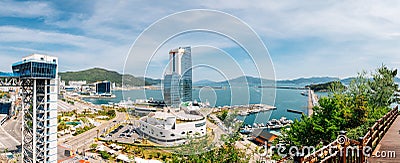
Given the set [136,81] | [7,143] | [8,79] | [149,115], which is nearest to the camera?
[136,81]

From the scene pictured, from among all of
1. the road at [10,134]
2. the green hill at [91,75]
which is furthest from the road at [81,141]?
the green hill at [91,75]

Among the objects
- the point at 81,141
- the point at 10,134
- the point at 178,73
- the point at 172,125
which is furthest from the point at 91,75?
the point at 178,73

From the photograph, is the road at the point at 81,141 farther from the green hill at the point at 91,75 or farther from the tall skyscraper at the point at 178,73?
the green hill at the point at 91,75

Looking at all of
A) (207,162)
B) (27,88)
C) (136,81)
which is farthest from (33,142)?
(207,162)

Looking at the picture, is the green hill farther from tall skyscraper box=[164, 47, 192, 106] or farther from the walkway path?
the walkway path

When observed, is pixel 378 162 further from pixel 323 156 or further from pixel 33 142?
pixel 33 142

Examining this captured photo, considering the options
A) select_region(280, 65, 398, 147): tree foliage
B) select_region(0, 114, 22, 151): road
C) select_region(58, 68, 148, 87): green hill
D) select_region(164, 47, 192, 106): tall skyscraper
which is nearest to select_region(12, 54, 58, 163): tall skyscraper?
select_region(164, 47, 192, 106): tall skyscraper

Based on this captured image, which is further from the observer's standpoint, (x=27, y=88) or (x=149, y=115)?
(x=149, y=115)
